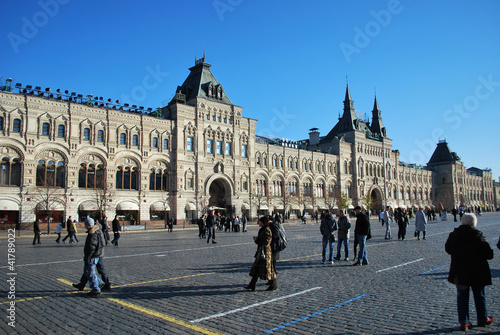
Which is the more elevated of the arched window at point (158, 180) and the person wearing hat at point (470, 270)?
the arched window at point (158, 180)

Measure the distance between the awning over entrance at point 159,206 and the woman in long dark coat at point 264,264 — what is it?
41846 mm

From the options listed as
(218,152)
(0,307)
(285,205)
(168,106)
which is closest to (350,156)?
(285,205)

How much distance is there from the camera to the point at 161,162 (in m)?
51.6

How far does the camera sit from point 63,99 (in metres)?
44.2

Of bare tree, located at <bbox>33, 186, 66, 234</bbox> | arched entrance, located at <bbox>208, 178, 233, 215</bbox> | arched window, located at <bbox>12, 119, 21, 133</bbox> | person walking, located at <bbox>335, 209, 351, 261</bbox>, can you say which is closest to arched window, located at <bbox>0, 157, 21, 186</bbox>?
bare tree, located at <bbox>33, 186, 66, 234</bbox>

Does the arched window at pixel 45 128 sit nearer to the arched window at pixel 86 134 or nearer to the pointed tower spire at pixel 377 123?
the arched window at pixel 86 134

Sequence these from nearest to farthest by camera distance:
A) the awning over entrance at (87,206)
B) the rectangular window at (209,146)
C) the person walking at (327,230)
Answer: the person walking at (327,230), the awning over entrance at (87,206), the rectangular window at (209,146)

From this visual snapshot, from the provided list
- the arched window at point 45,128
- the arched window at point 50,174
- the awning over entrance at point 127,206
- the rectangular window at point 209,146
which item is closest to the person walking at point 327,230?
the arched window at point 50,174

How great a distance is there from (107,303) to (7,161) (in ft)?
126

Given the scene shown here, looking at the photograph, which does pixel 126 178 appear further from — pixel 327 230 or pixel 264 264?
pixel 264 264

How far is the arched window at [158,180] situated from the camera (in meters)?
50.5

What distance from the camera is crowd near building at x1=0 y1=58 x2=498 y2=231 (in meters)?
40.7

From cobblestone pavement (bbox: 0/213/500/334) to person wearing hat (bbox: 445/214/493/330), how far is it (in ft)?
0.95

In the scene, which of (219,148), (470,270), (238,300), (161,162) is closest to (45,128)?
(161,162)
